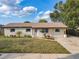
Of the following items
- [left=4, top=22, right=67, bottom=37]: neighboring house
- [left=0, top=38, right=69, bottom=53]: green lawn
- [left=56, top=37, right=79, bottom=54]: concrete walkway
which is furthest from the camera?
[left=4, top=22, right=67, bottom=37]: neighboring house

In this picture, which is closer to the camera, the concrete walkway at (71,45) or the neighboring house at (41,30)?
the concrete walkway at (71,45)

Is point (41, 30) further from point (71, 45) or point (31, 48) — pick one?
point (31, 48)

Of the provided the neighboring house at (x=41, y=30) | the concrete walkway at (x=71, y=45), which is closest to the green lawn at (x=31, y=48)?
the concrete walkway at (x=71, y=45)

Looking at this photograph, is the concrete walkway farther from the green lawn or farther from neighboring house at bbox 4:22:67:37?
neighboring house at bbox 4:22:67:37

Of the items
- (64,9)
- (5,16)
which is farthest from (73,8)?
(5,16)

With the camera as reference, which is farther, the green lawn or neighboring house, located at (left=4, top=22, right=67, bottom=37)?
neighboring house, located at (left=4, top=22, right=67, bottom=37)

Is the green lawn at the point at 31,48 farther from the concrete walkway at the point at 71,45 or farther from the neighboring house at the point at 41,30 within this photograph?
the neighboring house at the point at 41,30

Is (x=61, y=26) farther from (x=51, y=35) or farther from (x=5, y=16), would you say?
(x=5, y=16)

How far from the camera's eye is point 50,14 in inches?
1834

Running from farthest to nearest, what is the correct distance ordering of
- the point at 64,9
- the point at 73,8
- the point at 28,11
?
the point at 28,11 < the point at 64,9 < the point at 73,8

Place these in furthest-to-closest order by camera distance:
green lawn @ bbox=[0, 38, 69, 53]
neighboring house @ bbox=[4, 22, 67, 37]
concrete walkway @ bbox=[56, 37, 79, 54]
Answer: neighboring house @ bbox=[4, 22, 67, 37]
concrete walkway @ bbox=[56, 37, 79, 54]
green lawn @ bbox=[0, 38, 69, 53]

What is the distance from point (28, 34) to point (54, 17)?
1677 centimetres

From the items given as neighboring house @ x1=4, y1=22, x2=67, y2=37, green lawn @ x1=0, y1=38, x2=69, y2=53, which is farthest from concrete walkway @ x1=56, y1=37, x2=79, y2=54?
neighboring house @ x1=4, y1=22, x2=67, y2=37

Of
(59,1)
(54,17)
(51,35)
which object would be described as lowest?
(51,35)
